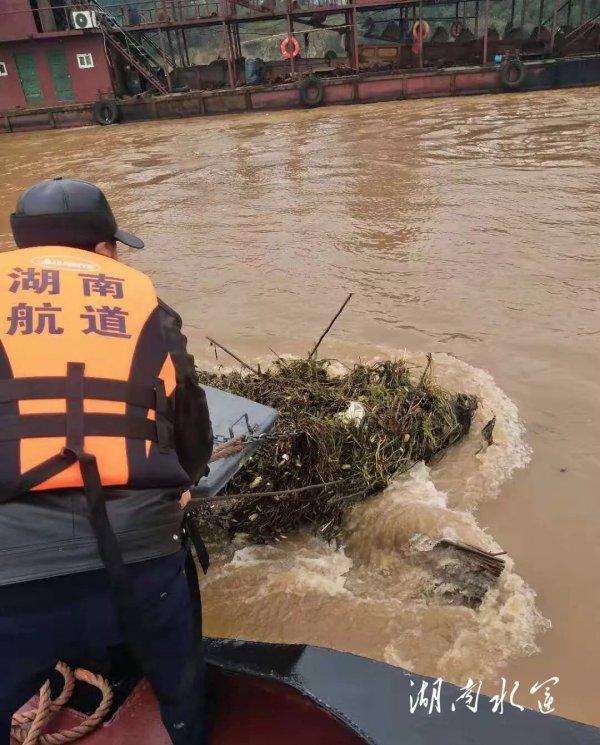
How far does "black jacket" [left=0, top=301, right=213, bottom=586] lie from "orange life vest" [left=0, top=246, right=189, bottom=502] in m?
0.04

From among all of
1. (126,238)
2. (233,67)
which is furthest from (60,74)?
(126,238)

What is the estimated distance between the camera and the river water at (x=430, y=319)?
3107 millimetres

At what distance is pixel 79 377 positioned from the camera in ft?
5.23

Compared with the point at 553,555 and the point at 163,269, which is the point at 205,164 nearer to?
the point at 163,269

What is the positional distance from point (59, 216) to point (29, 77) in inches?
1062

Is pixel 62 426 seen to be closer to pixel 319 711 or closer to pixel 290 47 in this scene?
pixel 319 711

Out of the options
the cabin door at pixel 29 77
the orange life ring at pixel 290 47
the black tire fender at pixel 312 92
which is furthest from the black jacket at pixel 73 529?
the cabin door at pixel 29 77

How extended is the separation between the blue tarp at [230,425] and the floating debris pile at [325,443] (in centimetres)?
14

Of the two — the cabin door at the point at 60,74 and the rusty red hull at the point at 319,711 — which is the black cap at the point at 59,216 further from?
the cabin door at the point at 60,74

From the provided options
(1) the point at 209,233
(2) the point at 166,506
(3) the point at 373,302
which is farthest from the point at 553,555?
(1) the point at 209,233

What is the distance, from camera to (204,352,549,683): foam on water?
2.95 metres

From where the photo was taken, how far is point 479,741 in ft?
5.46

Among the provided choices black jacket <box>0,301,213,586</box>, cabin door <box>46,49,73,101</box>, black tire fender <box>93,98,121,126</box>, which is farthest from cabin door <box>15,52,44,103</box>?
black jacket <box>0,301,213,586</box>

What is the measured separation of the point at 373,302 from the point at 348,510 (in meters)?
3.68
